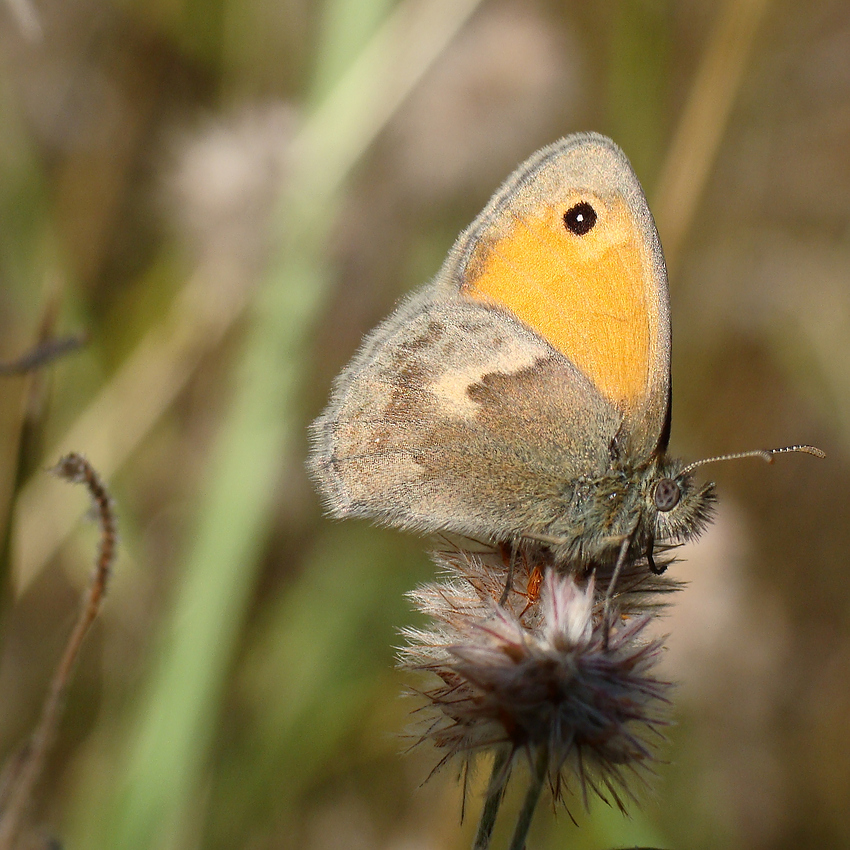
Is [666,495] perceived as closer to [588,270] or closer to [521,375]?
[521,375]

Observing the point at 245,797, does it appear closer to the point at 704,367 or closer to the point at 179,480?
the point at 179,480

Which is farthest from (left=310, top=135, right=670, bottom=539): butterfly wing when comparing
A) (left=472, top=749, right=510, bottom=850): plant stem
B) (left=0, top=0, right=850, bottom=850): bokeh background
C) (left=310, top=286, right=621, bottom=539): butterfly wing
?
(left=0, top=0, right=850, bottom=850): bokeh background

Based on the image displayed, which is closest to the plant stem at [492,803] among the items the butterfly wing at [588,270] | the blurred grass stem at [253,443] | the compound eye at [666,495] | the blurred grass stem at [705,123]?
the compound eye at [666,495]

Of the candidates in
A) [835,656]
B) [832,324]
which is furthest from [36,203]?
[835,656]

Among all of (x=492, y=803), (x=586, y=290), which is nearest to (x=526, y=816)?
(x=492, y=803)

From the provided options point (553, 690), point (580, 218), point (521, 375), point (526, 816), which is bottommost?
point (526, 816)

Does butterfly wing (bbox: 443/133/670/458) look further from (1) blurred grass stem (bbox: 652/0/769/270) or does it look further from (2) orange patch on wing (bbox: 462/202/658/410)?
(1) blurred grass stem (bbox: 652/0/769/270)
